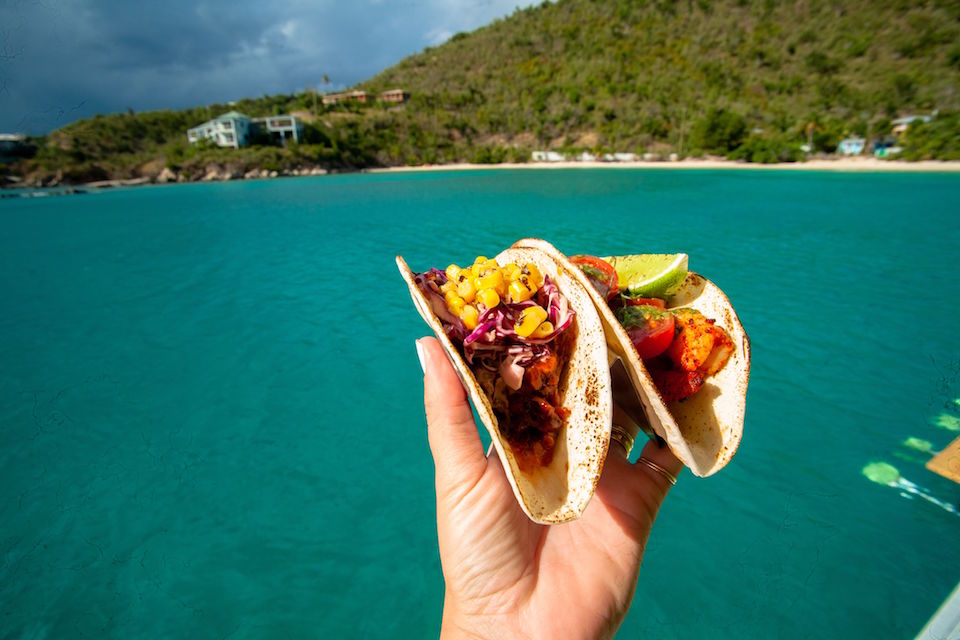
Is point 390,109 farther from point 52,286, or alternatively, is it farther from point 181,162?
point 52,286

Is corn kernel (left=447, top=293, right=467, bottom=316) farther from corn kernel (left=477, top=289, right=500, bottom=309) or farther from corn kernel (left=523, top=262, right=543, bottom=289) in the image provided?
corn kernel (left=523, top=262, right=543, bottom=289)

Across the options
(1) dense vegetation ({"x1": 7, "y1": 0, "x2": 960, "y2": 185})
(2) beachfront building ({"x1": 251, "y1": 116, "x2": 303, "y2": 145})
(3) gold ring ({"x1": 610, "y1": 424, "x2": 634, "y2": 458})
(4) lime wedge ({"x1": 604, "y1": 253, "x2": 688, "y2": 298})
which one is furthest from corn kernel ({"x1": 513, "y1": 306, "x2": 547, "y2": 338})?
(2) beachfront building ({"x1": 251, "y1": 116, "x2": 303, "y2": 145})

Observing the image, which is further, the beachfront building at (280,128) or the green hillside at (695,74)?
the beachfront building at (280,128)

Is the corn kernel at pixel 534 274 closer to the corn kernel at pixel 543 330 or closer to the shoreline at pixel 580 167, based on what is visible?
the corn kernel at pixel 543 330

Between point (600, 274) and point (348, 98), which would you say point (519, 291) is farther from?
point (348, 98)

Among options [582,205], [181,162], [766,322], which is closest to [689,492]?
[766,322]

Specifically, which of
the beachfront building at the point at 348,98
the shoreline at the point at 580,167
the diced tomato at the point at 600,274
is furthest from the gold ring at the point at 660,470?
the beachfront building at the point at 348,98
